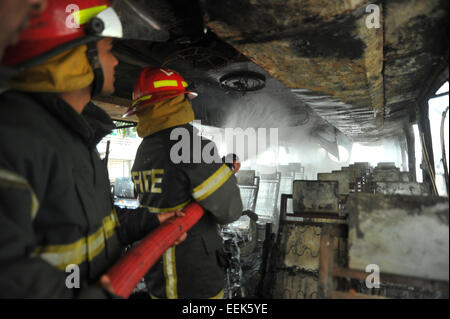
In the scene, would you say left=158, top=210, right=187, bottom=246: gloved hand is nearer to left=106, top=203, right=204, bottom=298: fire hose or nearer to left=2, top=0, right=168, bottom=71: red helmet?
left=106, top=203, right=204, bottom=298: fire hose

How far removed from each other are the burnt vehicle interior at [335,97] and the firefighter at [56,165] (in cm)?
72

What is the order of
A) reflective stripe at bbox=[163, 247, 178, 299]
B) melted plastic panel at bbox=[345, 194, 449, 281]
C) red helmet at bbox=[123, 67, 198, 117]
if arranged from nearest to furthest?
melted plastic panel at bbox=[345, 194, 449, 281]
reflective stripe at bbox=[163, 247, 178, 299]
red helmet at bbox=[123, 67, 198, 117]

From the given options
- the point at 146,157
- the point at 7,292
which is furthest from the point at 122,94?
the point at 7,292

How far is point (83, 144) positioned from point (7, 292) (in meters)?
0.71

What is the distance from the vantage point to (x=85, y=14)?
1312 millimetres

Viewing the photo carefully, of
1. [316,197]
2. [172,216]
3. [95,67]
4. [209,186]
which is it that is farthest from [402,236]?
[95,67]

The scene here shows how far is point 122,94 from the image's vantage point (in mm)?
4043

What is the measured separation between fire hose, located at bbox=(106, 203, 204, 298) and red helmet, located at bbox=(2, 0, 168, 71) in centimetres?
86

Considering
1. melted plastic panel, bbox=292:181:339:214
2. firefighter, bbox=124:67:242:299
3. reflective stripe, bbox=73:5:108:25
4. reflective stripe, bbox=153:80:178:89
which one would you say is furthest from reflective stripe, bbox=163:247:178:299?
reflective stripe, bbox=73:5:108:25

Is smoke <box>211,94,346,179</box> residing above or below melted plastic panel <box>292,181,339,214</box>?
above

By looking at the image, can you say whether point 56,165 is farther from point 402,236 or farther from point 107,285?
point 402,236

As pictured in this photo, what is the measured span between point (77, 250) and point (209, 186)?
933 millimetres

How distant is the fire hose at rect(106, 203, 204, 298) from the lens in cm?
101
